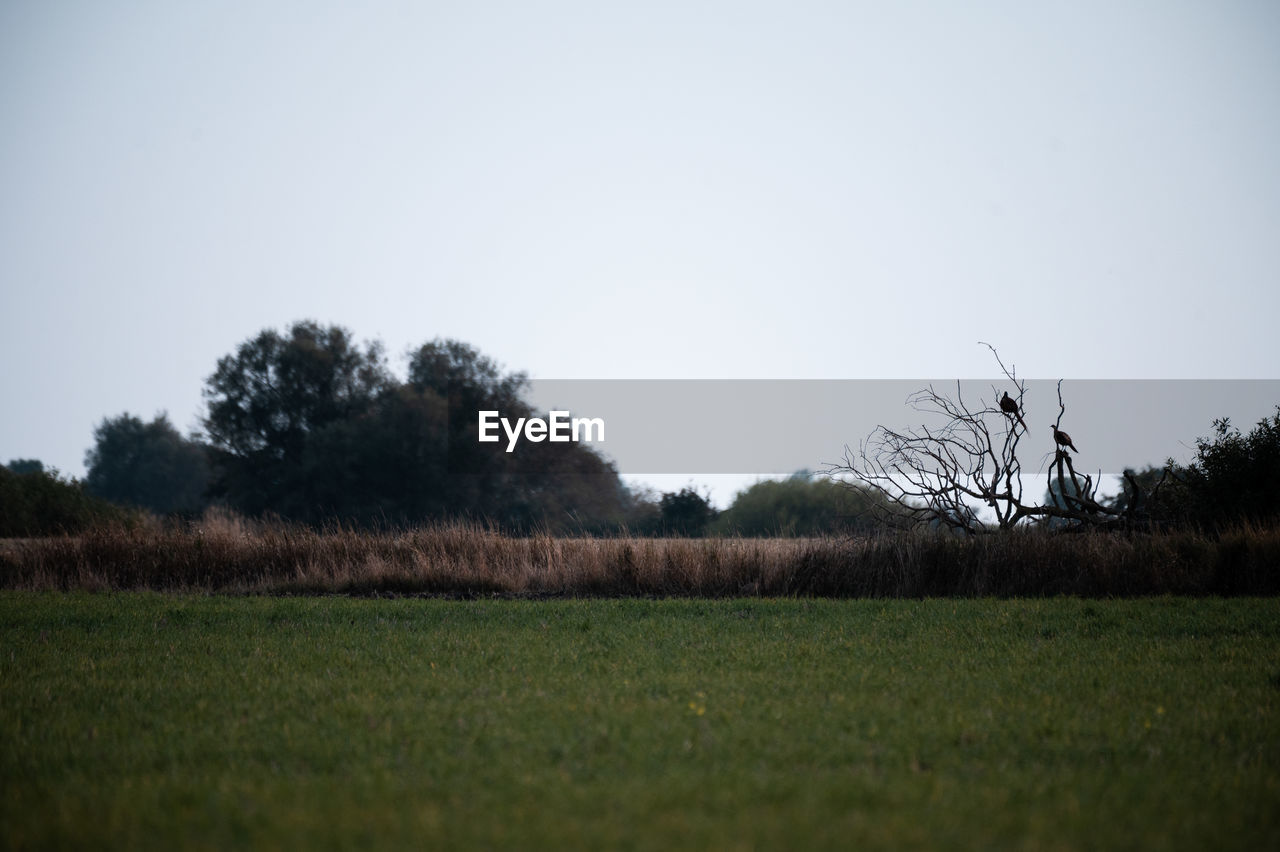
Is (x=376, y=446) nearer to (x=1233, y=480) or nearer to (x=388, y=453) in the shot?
(x=388, y=453)

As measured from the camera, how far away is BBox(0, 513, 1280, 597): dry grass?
1370 centimetres

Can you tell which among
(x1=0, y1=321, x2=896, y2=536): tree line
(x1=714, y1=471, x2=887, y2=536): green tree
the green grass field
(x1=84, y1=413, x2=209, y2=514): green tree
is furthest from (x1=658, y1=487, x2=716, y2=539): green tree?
(x1=84, y1=413, x2=209, y2=514): green tree

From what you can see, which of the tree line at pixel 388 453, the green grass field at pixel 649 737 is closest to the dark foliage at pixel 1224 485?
the green grass field at pixel 649 737

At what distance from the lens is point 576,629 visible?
34.3 ft

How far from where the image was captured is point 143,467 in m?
71.5

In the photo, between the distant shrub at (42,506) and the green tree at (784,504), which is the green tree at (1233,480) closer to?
the green tree at (784,504)

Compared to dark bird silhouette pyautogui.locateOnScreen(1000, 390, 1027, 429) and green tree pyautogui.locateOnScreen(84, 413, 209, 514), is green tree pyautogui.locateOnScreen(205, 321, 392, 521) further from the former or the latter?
dark bird silhouette pyautogui.locateOnScreen(1000, 390, 1027, 429)

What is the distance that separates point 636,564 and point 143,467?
67788mm

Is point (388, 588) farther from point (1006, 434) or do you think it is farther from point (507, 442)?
point (507, 442)

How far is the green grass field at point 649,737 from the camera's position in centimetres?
389

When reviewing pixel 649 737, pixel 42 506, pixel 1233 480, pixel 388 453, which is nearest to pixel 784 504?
pixel 388 453

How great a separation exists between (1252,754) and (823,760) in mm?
2326

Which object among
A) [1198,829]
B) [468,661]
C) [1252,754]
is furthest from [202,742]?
[1252,754]

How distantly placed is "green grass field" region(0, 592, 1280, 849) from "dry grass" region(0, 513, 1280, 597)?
3690mm
